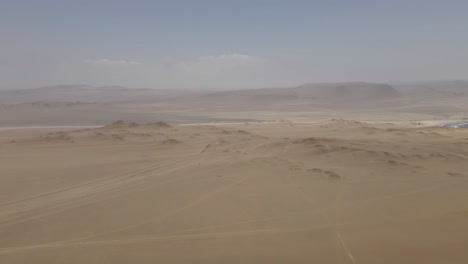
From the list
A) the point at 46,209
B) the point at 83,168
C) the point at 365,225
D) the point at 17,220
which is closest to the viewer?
the point at 365,225

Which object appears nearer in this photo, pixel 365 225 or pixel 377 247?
pixel 377 247

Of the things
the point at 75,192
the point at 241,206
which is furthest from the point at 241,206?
the point at 75,192

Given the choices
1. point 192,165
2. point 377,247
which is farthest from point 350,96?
point 377,247

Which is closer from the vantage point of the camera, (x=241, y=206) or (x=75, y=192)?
(x=241, y=206)

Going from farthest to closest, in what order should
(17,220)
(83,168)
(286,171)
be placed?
(83,168), (286,171), (17,220)

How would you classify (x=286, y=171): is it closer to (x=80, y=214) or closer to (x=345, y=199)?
(x=345, y=199)

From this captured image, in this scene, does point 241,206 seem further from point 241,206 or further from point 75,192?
point 75,192
